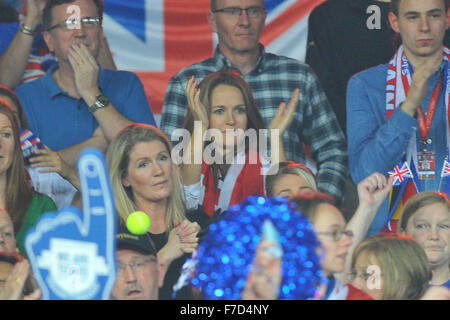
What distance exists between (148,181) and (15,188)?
65 centimetres

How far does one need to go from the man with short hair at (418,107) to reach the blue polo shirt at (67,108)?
1.09 m

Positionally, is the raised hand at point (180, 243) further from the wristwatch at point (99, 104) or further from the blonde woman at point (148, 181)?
→ the wristwatch at point (99, 104)

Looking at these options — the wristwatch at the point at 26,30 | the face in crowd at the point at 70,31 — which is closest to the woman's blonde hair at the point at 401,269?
the face in crowd at the point at 70,31

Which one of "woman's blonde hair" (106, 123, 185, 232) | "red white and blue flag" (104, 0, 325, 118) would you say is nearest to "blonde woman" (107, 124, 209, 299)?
"woman's blonde hair" (106, 123, 185, 232)

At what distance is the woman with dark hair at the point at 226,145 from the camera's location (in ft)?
17.5

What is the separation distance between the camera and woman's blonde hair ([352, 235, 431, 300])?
488cm

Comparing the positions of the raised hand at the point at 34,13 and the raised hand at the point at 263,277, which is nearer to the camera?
the raised hand at the point at 263,277

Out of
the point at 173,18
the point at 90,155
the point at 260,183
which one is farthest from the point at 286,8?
the point at 90,155

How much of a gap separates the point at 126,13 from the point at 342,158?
4.78ft

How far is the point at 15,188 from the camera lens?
5184mm

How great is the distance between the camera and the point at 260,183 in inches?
211

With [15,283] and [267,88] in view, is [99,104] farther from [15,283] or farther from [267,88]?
[15,283]

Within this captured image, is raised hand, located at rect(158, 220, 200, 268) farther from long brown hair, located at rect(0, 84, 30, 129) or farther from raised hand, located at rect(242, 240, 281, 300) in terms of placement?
long brown hair, located at rect(0, 84, 30, 129)
